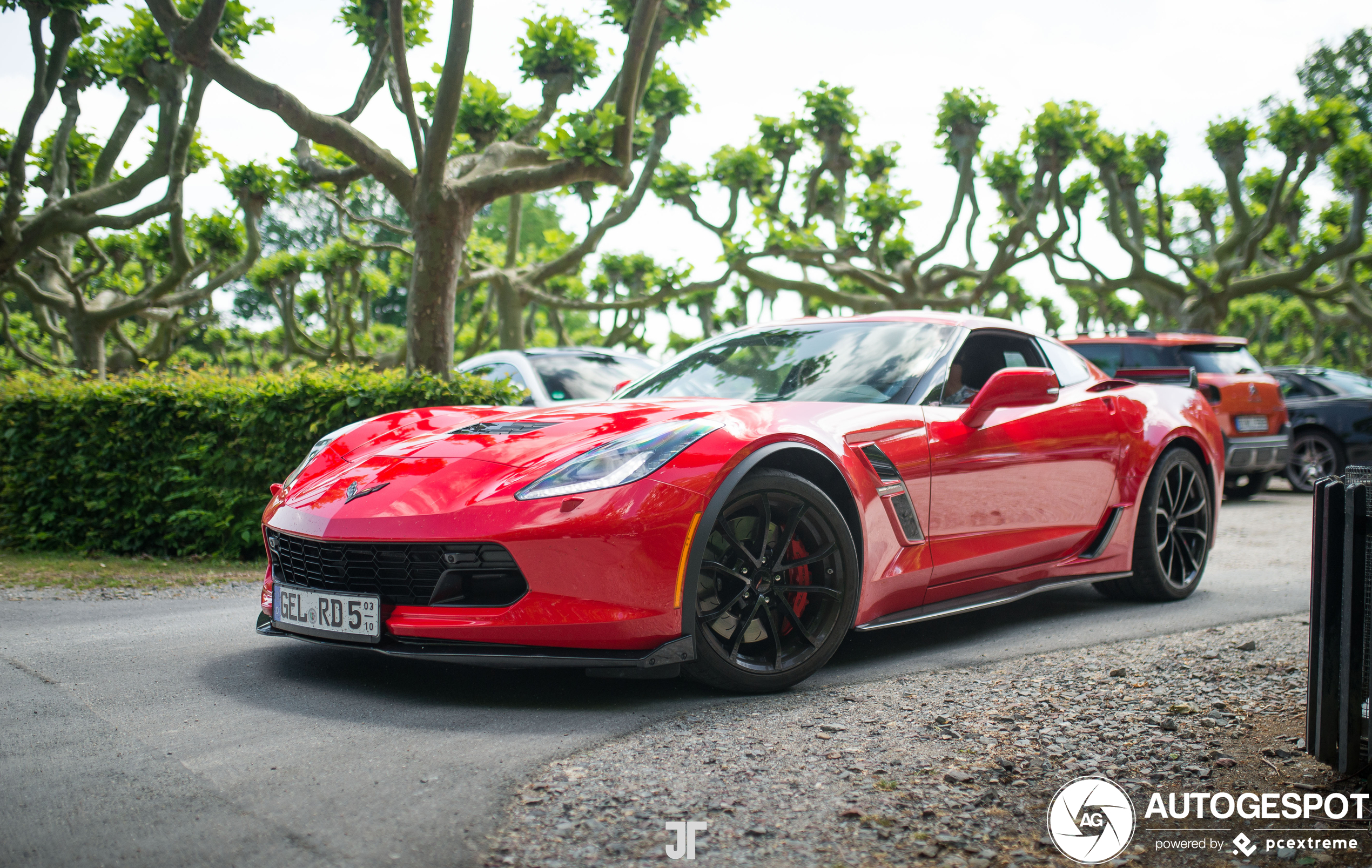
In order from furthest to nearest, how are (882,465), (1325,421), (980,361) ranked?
(1325,421), (980,361), (882,465)

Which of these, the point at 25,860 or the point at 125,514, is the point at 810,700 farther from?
the point at 125,514

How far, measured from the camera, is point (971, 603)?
4.21 metres

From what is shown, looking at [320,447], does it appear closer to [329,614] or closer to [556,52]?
[329,614]

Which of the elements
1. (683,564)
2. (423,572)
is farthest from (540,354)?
(683,564)

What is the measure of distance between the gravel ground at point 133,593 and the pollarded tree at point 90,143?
23.2ft

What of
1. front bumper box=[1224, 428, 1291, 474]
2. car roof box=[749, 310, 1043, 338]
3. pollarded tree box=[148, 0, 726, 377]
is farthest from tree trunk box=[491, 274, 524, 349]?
car roof box=[749, 310, 1043, 338]

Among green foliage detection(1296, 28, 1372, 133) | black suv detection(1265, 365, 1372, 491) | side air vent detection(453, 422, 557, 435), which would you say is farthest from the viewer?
green foliage detection(1296, 28, 1372, 133)

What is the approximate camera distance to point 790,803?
243cm

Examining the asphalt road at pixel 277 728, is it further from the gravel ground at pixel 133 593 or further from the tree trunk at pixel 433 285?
the tree trunk at pixel 433 285

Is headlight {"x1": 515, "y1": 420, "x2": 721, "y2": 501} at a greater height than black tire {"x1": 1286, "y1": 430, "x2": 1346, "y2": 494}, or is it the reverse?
headlight {"x1": 515, "y1": 420, "x2": 721, "y2": 501}

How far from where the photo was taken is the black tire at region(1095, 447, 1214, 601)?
5297mm

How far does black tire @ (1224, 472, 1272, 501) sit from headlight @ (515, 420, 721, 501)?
10.7m

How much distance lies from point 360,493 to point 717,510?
118 centimetres
